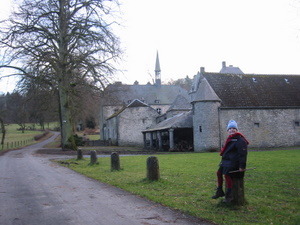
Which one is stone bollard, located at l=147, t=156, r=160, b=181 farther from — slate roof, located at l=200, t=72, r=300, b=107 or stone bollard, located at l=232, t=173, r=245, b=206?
slate roof, located at l=200, t=72, r=300, b=107

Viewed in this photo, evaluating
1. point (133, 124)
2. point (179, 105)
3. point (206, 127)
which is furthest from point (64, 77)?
point (179, 105)

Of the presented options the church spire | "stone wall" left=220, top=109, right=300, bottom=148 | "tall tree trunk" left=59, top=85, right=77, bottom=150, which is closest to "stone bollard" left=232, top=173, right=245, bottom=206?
"tall tree trunk" left=59, top=85, right=77, bottom=150

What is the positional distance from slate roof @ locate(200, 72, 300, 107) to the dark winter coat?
28090 millimetres

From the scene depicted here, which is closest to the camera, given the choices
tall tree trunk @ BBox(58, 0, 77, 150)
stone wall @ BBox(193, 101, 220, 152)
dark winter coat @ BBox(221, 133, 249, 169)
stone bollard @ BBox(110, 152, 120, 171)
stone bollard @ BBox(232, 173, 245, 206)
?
dark winter coat @ BBox(221, 133, 249, 169)

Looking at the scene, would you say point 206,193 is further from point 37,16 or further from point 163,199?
point 37,16

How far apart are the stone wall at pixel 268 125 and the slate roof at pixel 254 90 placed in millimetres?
794

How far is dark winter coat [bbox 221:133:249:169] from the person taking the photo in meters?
6.50

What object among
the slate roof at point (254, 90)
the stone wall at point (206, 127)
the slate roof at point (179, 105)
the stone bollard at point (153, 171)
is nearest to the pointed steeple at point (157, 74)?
the slate roof at point (179, 105)

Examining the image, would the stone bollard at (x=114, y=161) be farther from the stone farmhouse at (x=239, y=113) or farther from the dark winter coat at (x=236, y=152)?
the stone farmhouse at (x=239, y=113)

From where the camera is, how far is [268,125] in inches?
1390

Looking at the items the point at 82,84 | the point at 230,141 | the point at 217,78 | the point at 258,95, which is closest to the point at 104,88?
the point at 82,84

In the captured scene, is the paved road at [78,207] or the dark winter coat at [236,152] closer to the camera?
the paved road at [78,207]

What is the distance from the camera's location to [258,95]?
3634cm

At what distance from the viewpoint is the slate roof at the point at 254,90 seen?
3534 centimetres
